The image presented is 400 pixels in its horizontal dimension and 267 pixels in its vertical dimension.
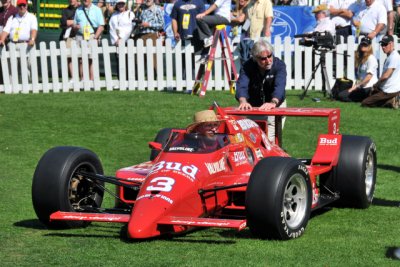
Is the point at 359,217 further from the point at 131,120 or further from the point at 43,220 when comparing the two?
the point at 131,120

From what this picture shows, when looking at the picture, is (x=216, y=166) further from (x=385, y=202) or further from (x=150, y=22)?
(x=150, y=22)

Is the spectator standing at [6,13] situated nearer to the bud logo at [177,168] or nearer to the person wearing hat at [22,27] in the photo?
the person wearing hat at [22,27]

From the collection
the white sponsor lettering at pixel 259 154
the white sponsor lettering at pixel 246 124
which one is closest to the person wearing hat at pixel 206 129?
the white sponsor lettering at pixel 246 124

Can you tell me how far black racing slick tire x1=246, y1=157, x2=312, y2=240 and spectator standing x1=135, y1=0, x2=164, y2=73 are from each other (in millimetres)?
13906

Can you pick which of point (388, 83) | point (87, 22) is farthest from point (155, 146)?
point (87, 22)

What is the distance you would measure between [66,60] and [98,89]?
92cm

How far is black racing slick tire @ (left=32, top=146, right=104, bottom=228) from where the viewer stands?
9117mm

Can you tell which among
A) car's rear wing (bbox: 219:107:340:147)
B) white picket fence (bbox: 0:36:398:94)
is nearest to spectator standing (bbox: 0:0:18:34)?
white picket fence (bbox: 0:36:398:94)

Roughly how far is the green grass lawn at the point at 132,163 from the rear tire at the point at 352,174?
0.49ft

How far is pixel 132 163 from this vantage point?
13.8m

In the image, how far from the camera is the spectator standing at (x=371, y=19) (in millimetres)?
20219

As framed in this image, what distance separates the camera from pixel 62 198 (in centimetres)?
912

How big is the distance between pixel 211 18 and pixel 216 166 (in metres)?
11.2

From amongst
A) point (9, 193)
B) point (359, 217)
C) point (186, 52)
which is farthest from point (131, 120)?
point (359, 217)
